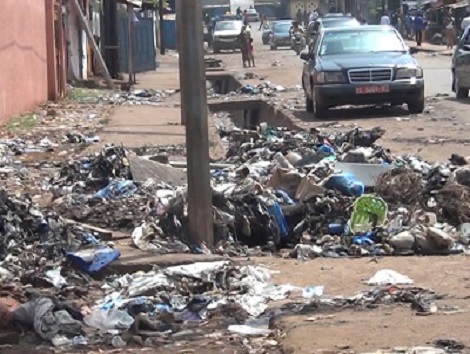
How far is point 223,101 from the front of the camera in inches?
1038

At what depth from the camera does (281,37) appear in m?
64.0

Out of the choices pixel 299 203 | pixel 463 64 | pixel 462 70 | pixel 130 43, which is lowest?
pixel 299 203

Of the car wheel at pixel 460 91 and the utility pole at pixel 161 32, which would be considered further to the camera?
the utility pole at pixel 161 32

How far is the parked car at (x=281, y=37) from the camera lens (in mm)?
63781

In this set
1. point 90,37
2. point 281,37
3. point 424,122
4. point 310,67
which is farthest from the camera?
point 281,37

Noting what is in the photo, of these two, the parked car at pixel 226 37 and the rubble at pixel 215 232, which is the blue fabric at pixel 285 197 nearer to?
the rubble at pixel 215 232

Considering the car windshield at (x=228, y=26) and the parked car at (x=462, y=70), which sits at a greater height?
the car windshield at (x=228, y=26)

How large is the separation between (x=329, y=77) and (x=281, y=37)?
4275 centimetres

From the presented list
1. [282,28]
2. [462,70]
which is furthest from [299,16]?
[462,70]

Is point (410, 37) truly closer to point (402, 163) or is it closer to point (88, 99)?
point (88, 99)

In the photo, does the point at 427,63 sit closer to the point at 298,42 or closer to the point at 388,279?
the point at 298,42

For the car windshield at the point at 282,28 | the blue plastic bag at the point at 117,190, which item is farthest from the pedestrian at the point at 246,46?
the blue plastic bag at the point at 117,190

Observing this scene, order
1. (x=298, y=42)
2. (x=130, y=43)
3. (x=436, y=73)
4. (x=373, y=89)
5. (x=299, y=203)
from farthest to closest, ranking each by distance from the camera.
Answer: (x=298, y=42) < (x=436, y=73) < (x=130, y=43) < (x=373, y=89) < (x=299, y=203)

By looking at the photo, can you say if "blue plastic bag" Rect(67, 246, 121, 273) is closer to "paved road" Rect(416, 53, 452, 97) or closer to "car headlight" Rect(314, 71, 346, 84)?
"car headlight" Rect(314, 71, 346, 84)
